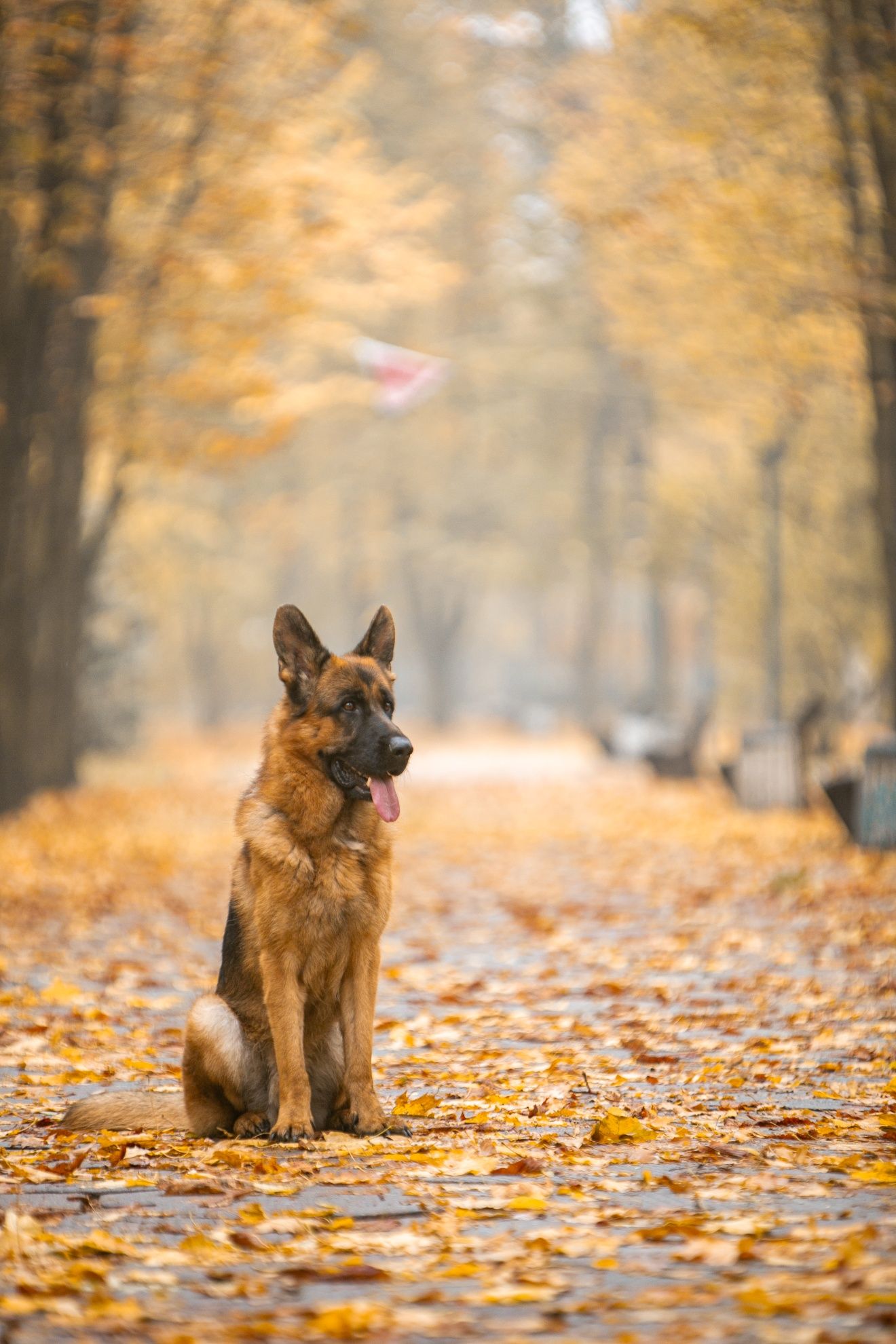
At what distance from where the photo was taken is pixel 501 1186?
494 cm

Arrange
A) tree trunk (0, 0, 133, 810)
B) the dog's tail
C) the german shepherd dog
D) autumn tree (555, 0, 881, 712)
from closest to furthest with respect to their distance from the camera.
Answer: the german shepherd dog → the dog's tail → tree trunk (0, 0, 133, 810) → autumn tree (555, 0, 881, 712)

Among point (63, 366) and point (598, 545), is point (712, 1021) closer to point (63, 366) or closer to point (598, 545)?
point (63, 366)

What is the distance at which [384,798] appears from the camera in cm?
588

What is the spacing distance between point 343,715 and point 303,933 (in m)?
0.80

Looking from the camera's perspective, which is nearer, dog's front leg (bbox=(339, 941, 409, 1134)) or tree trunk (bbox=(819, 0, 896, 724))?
dog's front leg (bbox=(339, 941, 409, 1134))

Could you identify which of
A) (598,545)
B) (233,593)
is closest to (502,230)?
(598,545)

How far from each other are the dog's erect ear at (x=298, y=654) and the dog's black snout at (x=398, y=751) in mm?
367

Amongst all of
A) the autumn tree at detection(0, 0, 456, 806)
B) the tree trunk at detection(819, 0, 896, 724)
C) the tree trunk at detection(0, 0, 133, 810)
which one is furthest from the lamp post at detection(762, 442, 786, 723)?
the tree trunk at detection(0, 0, 133, 810)

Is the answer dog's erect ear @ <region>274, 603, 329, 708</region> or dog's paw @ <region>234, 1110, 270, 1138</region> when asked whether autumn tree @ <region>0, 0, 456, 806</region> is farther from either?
dog's paw @ <region>234, 1110, 270, 1138</region>

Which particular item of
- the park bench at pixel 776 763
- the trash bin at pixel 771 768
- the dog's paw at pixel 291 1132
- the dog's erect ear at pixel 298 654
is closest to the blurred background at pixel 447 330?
the park bench at pixel 776 763

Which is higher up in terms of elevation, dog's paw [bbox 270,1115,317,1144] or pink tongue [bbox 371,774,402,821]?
pink tongue [bbox 371,774,402,821]

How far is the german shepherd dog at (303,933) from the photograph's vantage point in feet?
18.6

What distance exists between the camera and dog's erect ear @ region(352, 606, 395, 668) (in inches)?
248

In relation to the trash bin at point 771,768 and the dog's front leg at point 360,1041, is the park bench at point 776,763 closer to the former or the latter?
the trash bin at point 771,768
